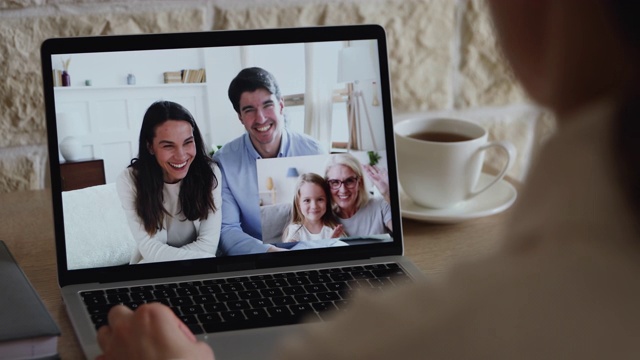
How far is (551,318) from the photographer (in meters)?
0.35

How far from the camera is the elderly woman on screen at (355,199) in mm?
904

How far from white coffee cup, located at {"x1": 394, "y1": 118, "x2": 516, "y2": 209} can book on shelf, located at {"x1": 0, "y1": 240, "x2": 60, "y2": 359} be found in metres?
0.45

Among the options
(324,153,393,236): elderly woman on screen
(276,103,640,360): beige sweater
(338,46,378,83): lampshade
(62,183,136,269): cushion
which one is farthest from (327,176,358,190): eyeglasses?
(276,103,640,360): beige sweater

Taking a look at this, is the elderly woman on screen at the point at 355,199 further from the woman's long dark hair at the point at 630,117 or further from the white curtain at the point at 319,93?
the woman's long dark hair at the point at 630,117

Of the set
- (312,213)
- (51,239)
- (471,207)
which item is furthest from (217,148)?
(471,207)

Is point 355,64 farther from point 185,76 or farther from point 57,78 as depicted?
point 57,78

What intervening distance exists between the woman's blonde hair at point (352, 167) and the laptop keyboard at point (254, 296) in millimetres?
74

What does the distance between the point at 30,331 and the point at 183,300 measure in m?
0.15

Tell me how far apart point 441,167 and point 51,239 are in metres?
0.44

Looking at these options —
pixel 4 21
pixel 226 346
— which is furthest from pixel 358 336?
pixel 4 21

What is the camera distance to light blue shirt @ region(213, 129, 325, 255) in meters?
0.88

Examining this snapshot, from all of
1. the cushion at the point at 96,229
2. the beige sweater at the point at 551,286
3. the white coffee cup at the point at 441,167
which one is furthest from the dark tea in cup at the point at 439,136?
the beige sweater at the point at 551,286

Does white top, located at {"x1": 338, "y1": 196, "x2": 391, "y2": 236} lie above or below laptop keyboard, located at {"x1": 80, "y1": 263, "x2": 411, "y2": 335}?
above

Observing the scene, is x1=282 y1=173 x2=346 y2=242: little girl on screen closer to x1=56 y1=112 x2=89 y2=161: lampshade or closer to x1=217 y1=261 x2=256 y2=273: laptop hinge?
x1=217 y1=261 x2=256 y2=273: laptop hinge
